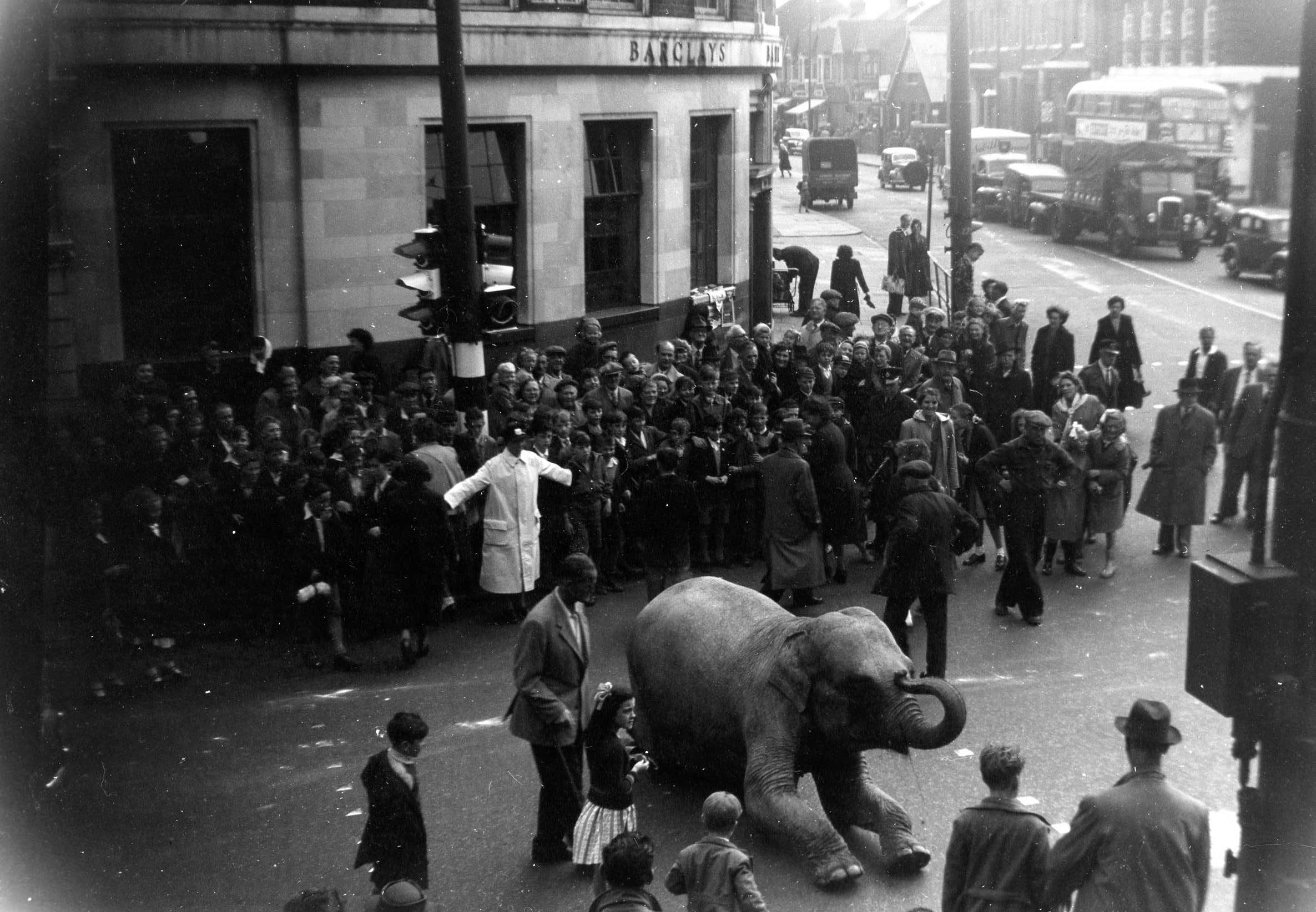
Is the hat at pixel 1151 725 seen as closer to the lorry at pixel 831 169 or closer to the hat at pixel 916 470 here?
the hat at pixel 916 470

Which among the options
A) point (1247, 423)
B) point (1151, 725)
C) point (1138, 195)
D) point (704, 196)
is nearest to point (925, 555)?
point (1151, 725)

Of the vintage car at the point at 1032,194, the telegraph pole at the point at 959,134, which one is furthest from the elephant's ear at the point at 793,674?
the vintage car at the point at 1032,194

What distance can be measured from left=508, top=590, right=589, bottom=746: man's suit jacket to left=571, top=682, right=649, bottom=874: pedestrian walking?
0.92 feet

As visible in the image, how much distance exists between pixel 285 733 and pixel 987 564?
7234mm

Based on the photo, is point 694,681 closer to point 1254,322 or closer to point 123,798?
point 123,798

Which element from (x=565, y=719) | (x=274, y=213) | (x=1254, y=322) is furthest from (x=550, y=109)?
(x=1254, y=322)

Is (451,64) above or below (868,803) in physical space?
above

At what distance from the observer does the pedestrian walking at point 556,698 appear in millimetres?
8586

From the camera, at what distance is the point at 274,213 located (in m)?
17.7

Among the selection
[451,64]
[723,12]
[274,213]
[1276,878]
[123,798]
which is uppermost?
[723,12]

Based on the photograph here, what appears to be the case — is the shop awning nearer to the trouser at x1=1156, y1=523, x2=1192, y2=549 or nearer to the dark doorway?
the dark doorway

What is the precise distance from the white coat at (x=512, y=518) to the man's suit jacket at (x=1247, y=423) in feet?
23.3

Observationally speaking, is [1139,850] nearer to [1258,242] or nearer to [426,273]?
[426,273]

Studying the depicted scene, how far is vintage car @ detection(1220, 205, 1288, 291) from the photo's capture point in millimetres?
34000
